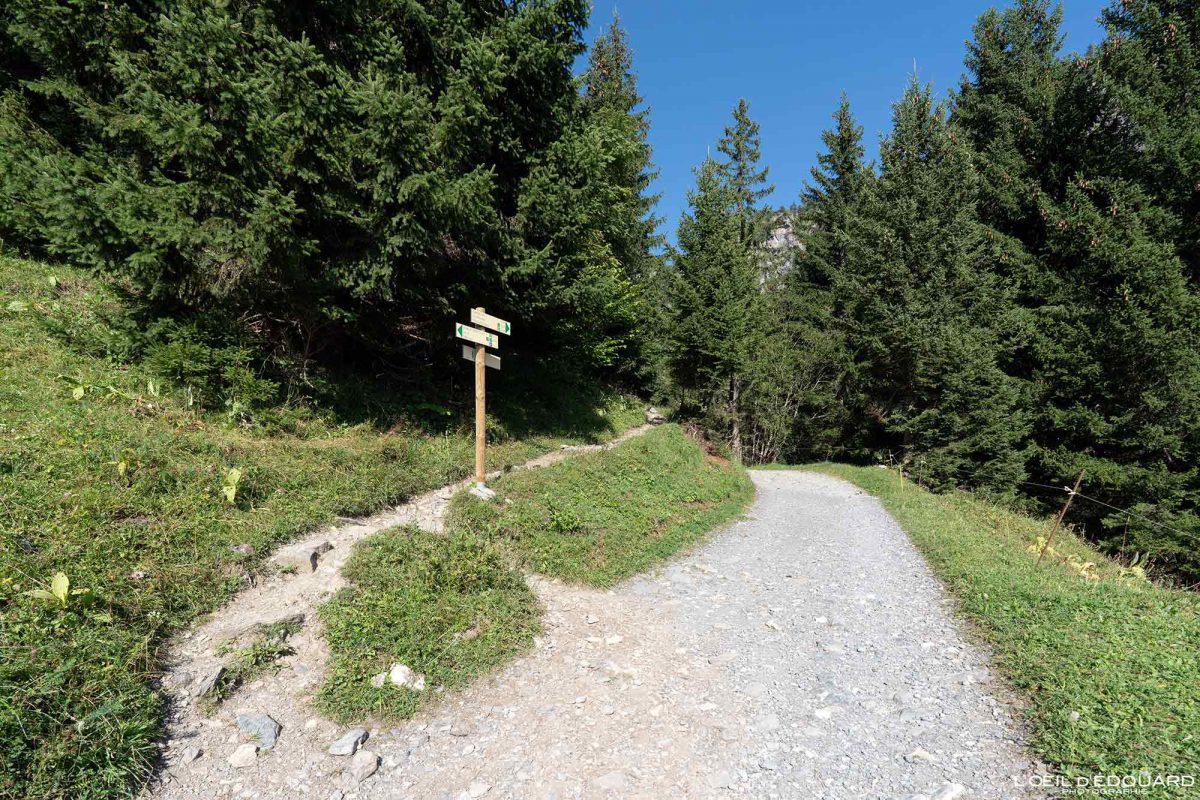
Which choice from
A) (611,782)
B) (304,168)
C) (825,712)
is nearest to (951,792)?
(825,712)

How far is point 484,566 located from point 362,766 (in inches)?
89.7

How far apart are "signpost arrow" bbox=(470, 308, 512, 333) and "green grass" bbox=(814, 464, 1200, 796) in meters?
6.89

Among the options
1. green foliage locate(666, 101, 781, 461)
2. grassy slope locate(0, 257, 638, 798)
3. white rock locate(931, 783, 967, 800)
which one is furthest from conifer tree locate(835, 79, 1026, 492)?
white rock locate(931, 783, 967, 800)

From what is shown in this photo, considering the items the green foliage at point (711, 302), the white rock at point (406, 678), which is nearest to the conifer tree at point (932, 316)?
the green foliage at point (711, 302)

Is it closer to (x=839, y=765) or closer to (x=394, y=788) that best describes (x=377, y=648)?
(x=394, y=788)

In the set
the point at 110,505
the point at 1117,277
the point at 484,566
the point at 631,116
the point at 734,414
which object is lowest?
the point at 484,566

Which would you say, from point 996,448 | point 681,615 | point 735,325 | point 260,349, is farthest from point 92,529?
point 996,448

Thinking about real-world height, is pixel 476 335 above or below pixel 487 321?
below

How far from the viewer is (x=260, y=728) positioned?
3412 millimetres

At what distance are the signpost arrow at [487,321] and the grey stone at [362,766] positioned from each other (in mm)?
5355

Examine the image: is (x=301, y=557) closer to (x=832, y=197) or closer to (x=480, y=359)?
(x=480, y=359)

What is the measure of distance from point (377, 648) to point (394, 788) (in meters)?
1.26

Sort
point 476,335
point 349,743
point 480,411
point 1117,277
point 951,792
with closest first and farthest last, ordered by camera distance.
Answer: point 951,792, point 349,743, point 476,335, point 480,411, point 1117,277

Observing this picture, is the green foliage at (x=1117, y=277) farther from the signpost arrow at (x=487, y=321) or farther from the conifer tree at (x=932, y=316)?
the signpost arrow at (x=487, y=321)
